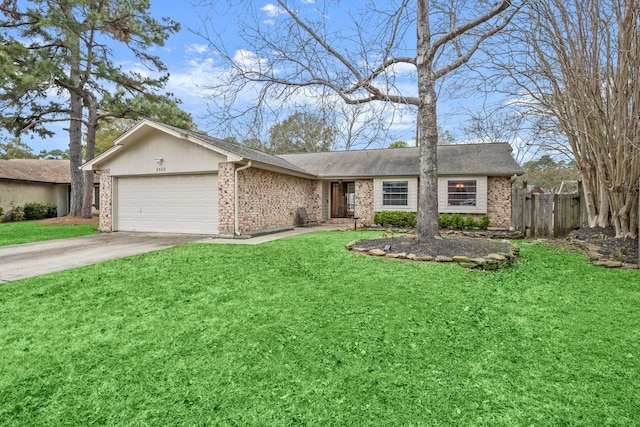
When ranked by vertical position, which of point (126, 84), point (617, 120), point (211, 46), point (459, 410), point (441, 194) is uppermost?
point (126, 84)

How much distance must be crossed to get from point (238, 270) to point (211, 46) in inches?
194

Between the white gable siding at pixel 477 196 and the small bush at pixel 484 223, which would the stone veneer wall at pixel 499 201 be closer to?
the white gable siding at pixel 477 196

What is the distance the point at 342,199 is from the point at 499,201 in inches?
300

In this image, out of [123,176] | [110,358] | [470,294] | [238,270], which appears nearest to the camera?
[110,358]

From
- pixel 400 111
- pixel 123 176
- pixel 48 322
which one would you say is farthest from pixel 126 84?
pixel 48 322

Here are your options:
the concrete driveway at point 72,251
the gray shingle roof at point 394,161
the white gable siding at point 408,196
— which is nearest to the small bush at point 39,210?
the concrete driveway at point 72,251

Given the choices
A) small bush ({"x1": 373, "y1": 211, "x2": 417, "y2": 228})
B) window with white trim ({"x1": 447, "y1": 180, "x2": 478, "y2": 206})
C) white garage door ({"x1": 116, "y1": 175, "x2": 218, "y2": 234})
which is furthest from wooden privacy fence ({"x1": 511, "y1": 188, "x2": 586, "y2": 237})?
white garage door ({"x1": 116, "y1": 175, "x2": 218, "y2": 234})

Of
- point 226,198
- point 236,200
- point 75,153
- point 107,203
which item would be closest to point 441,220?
point 236,200

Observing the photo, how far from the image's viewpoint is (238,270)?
5.91m

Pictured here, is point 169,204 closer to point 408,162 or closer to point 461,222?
point 408,162

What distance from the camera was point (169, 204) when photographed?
1191cm

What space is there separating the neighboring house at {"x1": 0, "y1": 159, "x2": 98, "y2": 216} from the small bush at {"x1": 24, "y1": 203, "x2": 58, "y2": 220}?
0.47m

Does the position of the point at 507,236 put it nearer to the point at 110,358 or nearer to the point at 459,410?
the point at 459,410

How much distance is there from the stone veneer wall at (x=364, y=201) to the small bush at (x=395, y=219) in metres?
0.78
